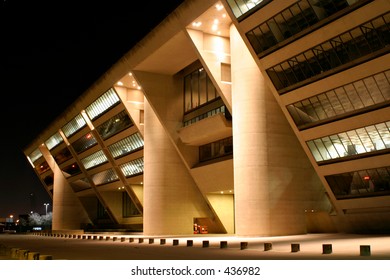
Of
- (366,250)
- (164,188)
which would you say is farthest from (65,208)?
(366,250)

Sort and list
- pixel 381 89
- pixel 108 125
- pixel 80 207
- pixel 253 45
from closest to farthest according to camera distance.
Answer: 1. pixel 381 89
2. pixel 253 45
3. pixel 108 125
4. pixel 80 207

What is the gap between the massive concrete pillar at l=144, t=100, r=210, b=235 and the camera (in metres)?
49.9

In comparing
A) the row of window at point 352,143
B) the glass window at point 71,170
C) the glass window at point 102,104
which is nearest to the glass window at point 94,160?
the glass window at point 71,170

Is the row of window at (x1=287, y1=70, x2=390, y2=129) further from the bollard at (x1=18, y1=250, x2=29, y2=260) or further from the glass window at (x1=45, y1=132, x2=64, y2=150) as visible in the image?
the glass window at (x1=45, y1=132, x2=64, y2=150)

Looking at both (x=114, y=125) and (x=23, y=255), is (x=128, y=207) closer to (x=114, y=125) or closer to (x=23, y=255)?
(x=114, y=125)

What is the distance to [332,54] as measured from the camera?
105 ft

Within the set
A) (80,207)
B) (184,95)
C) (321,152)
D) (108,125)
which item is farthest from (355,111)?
(80,207)

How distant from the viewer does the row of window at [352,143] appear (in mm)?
31766

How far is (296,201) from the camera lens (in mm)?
38406

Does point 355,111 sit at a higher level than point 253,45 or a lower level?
lower

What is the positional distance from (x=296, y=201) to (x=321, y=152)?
5.06m

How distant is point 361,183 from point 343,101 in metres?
6.01

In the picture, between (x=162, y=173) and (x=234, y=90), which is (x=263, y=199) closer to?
(x=234, y=90)

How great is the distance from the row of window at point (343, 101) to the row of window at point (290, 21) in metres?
4.64
